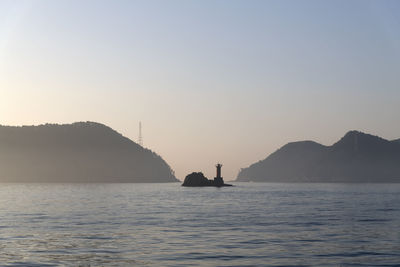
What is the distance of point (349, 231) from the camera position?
47.9 meters

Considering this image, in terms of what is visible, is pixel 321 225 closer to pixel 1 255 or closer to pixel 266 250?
pixel 266 250

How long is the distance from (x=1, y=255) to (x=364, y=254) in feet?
72.5

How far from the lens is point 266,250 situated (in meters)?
35.3

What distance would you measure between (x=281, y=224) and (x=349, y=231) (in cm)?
826

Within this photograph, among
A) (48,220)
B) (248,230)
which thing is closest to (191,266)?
(248,230)

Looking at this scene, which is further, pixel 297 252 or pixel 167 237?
pixel 167 237

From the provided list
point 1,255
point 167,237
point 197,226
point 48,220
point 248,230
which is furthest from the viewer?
point 48,220

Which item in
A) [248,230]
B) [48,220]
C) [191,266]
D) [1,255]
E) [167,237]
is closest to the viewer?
[191,266]

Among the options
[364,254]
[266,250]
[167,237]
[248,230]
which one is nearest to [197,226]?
[248,230]

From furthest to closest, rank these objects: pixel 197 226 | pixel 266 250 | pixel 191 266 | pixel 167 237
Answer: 1. pixel 197 226
2. pixel 167 237
3. pixel 266 250
4. pixel 191 266

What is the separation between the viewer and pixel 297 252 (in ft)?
113

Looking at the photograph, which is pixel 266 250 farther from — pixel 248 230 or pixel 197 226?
pixel 197 226

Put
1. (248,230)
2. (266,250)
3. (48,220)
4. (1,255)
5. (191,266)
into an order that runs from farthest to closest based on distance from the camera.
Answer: (48,220), (248,230), (266,250), (1,255), (191,266)

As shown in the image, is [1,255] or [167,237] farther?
[167,237]
